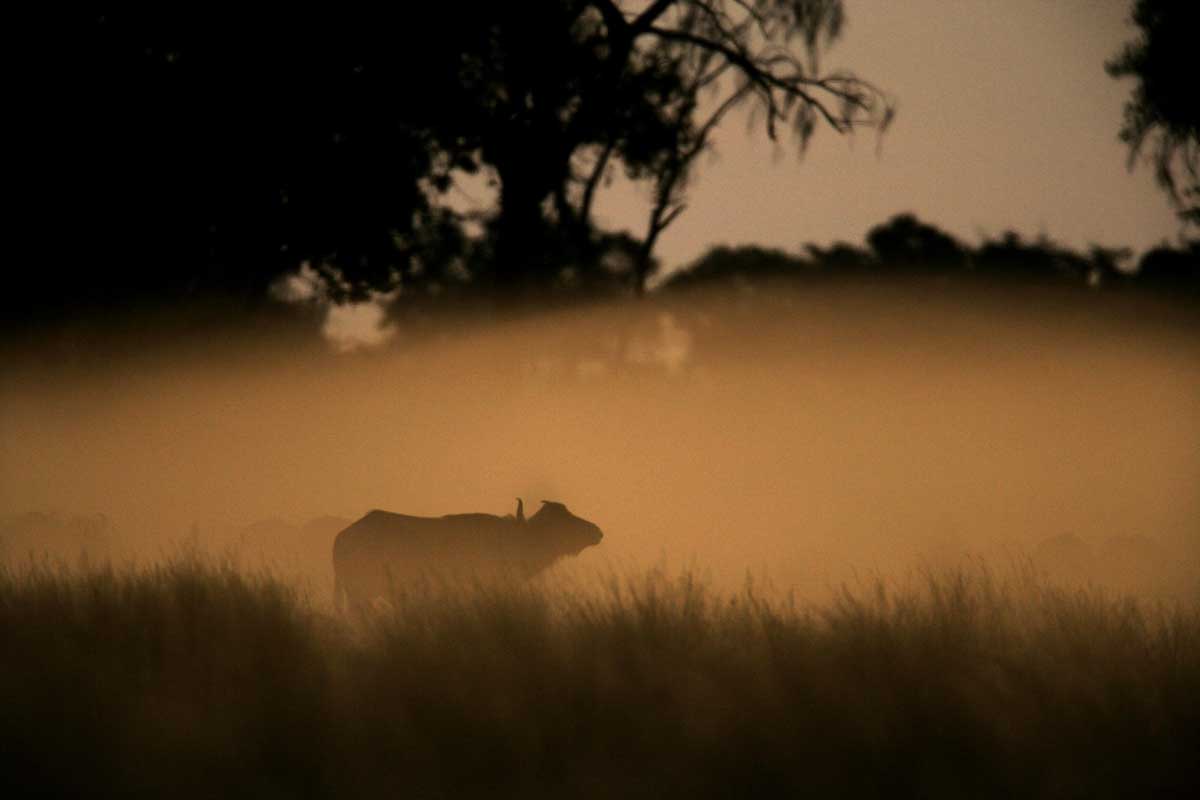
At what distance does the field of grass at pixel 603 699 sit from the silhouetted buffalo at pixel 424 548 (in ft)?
10.2

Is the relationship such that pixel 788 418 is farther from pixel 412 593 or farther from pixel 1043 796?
pixel 1043 796

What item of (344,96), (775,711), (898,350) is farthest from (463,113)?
(898,350)

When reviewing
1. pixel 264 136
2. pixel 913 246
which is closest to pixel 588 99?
pixel 264 136

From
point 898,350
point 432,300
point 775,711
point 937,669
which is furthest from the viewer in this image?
point 898,350

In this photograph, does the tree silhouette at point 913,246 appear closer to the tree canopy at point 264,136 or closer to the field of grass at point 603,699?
the tree canopy at point 264,136

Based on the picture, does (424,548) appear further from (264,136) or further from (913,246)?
(913,246)

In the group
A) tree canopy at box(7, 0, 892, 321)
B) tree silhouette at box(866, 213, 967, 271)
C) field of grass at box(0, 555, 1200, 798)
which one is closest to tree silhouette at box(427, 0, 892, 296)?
tree canopy at box(7, 0, 892, 321)

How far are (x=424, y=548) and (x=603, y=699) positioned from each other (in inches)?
198

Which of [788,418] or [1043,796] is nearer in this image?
Answer: [1043,796]

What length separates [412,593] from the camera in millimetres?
8438

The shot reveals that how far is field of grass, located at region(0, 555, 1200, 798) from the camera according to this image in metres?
5.79

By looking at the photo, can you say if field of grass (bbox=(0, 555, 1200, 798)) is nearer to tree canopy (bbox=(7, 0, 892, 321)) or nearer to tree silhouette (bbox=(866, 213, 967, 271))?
tree canopy (bbox=(7, 0, 892, 321))

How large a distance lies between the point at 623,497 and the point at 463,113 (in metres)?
11.6

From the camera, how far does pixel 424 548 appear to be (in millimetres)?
11102
